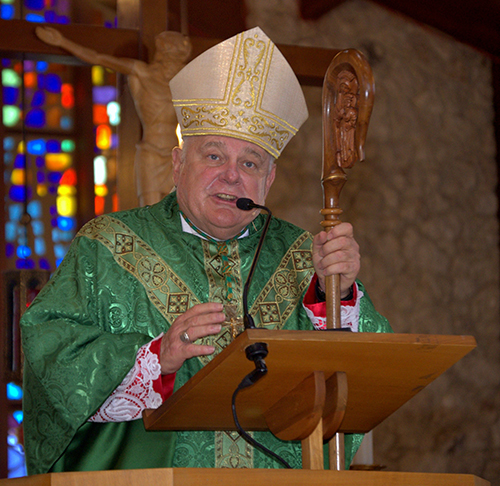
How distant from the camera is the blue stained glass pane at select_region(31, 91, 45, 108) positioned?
22.5 ft

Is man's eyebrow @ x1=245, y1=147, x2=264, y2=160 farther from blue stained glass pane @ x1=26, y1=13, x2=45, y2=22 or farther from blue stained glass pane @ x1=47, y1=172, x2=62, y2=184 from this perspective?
blue stained glass pane @ x1=26, y1=13, x2=45, y2=22

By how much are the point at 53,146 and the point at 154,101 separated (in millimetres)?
1740

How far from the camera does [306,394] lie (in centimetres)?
180

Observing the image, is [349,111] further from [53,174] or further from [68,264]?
[53,174]

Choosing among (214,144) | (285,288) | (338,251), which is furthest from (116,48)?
(338,251)

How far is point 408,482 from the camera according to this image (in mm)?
1689

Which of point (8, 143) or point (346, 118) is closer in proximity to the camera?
point (346, 118)

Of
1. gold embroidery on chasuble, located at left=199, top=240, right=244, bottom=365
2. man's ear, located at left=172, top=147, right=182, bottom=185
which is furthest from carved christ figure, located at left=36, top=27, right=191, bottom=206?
gold embroidery on chasuble, located at left=199, top=240, right=244, bottom=365

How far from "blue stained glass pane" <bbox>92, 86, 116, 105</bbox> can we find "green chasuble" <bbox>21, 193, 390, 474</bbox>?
4.11 meters

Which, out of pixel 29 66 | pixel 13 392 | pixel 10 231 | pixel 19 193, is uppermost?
pixel 29 66

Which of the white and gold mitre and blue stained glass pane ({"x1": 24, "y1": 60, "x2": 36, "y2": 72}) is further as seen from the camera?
blue stained glass pane ({"x1": 24, "y1": 60, "x2": 36, "y2": 72})

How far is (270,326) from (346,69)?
2.86ft

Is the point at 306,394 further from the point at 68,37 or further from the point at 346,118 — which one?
the point at 68,37

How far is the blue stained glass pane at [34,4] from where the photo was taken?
6.87 meters
